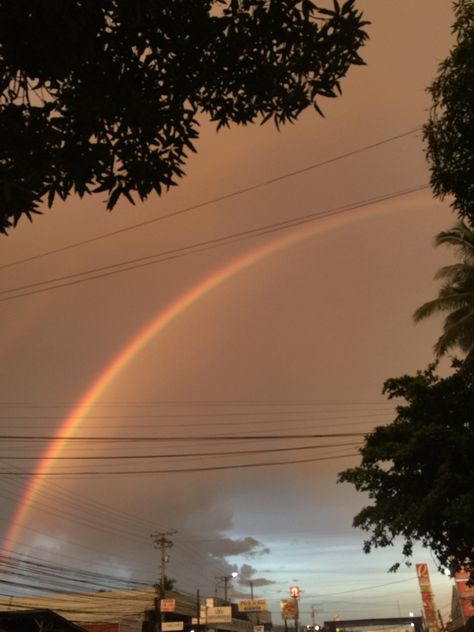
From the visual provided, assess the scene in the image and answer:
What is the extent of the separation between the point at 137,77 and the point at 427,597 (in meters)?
56.5

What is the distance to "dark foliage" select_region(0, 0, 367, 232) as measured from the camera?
3.38m

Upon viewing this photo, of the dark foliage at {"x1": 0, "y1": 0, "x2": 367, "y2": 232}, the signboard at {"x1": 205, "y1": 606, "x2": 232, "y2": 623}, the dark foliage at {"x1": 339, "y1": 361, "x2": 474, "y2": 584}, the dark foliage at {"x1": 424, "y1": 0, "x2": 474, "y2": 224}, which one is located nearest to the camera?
the dark foliage at {"x1": 0, "y1": 0, "x2": 367, "y2": 232}

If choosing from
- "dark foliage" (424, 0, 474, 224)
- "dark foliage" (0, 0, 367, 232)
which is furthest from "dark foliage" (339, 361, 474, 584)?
"dark foliage" (0, 0, 367, 232)

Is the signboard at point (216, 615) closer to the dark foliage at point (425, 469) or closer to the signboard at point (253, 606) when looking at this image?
the signboard at point (253, 606)

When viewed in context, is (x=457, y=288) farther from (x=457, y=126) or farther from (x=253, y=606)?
(x=253, y=606)

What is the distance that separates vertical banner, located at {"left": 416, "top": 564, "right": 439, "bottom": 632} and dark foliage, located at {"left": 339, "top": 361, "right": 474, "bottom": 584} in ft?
131

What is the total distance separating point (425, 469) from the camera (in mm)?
14844

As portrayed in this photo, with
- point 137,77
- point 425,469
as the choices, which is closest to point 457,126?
point 137,77

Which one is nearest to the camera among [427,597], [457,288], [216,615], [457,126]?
[457,126]

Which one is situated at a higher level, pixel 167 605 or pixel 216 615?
pixel 167 605

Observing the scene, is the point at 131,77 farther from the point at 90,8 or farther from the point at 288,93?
the point at 288,93

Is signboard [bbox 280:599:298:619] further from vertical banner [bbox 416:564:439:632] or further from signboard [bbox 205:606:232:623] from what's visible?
vertical banner [bbox 416:564:439:632]

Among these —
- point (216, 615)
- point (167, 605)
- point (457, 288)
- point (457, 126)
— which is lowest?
point (216, 615)

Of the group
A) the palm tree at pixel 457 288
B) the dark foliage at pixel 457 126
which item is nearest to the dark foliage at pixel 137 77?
the dark foliage at pixel 457 126
